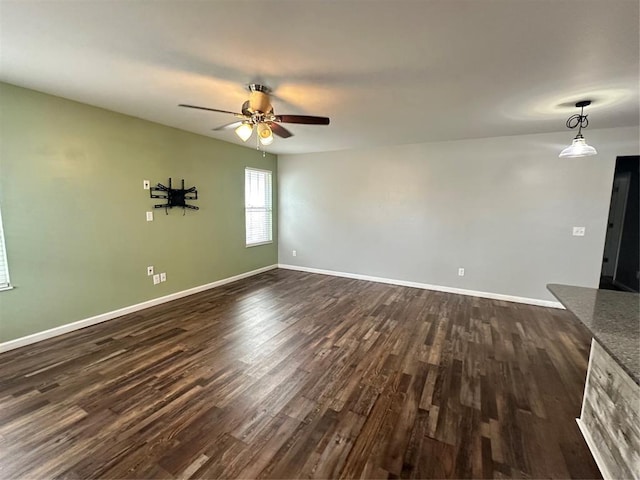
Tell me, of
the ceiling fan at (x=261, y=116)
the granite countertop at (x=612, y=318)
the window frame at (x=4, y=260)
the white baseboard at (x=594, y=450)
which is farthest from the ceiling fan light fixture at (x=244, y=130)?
the white baseboard at (x=594, y=450)

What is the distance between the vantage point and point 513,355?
108 inches

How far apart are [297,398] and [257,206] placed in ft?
13.7

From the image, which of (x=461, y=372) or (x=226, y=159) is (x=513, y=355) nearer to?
(x=461, y=372)

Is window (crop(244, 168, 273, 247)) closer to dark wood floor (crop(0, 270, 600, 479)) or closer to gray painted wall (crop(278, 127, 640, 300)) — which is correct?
gray painted wall (crop(278, 127, 640, 300))

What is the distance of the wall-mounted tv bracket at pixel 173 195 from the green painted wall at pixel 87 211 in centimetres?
9

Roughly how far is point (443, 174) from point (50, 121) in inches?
197

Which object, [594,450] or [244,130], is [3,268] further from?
[594,450]

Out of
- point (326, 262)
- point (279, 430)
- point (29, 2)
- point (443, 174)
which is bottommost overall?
point (279, 430)

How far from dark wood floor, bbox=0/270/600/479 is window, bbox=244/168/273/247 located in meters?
2.26

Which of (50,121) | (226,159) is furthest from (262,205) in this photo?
(50,121)

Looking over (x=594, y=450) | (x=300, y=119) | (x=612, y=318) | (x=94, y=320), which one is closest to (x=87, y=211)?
(x=94, y=320)

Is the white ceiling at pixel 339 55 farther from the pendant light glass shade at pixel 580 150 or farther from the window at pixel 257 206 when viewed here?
the window at pixel 257 206

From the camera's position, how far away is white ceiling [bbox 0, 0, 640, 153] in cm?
149

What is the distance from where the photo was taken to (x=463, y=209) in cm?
447
